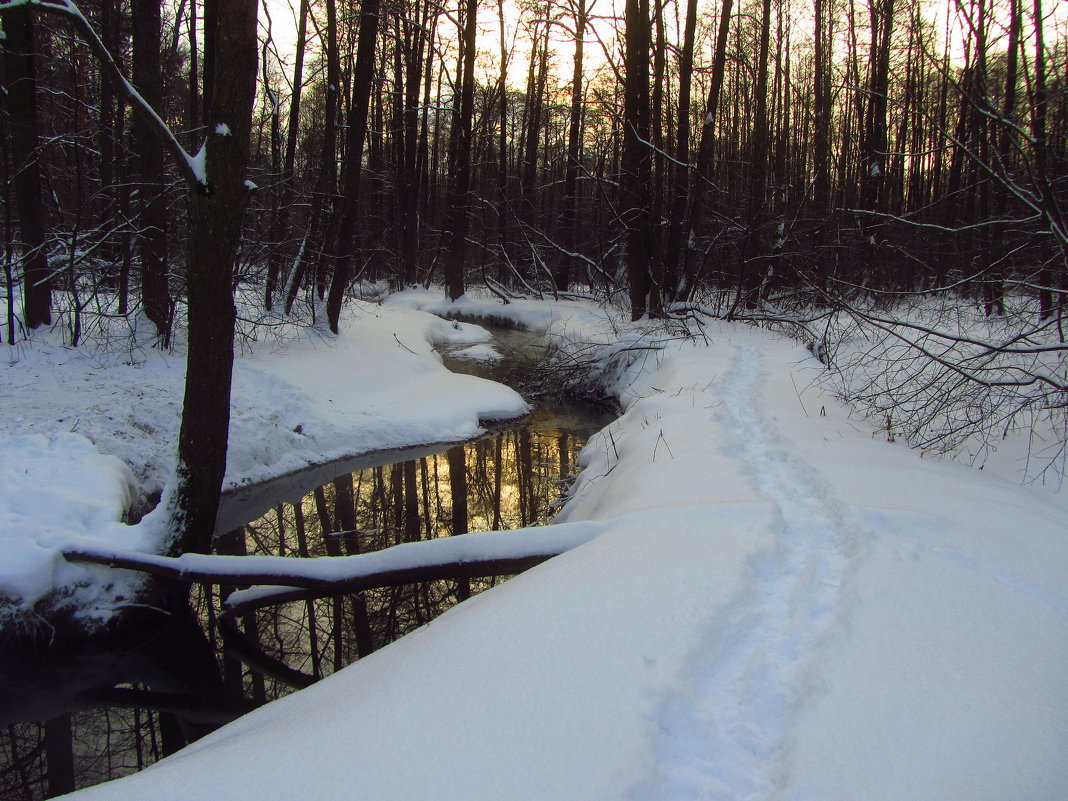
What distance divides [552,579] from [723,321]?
11.8 m

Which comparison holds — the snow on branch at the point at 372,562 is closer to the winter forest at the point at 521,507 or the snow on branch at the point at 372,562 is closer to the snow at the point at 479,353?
the winter forest at the point at 521,507

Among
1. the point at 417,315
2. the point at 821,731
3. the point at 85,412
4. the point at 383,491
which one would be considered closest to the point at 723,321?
the point at 417,315

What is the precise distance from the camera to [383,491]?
25.4ft

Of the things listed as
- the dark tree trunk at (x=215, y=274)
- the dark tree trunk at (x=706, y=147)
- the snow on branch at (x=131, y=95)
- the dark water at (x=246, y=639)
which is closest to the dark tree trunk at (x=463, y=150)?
the dark tree trunk at (x=706, y=147)

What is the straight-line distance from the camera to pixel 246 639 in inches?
194

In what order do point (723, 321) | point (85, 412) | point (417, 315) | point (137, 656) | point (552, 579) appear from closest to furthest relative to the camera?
1. point (552, 579)
2. point (137, 656)
3. point (85, 412)
4. point (723, 321)
5. point (417, 315)

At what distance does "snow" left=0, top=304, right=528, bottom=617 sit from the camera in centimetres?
452

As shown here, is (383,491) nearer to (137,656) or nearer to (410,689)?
(137,656)

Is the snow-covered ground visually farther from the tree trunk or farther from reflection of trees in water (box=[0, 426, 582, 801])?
the tree trunk

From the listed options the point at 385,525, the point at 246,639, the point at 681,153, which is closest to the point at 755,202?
the point at 681,153

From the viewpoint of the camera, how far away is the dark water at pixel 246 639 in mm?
3818

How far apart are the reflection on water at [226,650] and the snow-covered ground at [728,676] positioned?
3.97 ft

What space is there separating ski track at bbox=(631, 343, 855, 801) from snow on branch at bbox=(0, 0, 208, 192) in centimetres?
402

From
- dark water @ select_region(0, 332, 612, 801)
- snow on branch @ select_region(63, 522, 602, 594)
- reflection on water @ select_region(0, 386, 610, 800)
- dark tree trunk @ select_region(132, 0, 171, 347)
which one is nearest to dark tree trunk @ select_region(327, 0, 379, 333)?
dark tree trunk @ select_region(132, 0, 171, 347)
